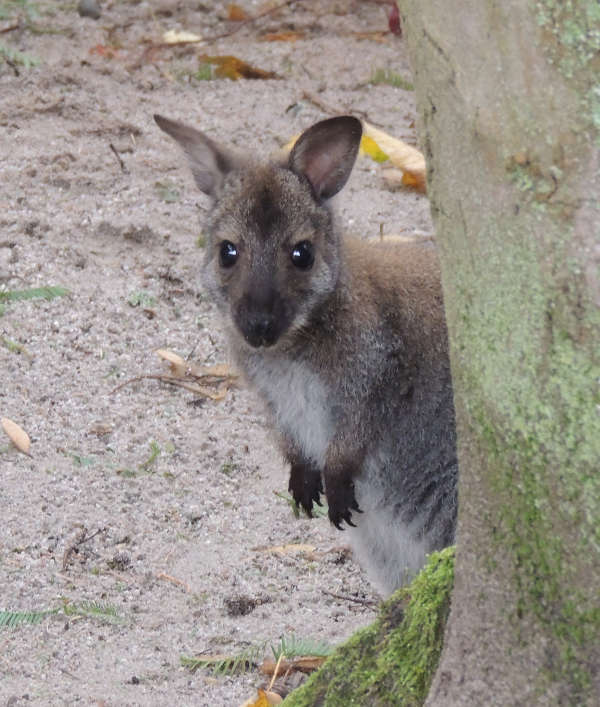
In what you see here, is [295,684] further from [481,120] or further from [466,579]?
[481,120]

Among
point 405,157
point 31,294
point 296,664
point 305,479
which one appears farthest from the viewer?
point 405,157

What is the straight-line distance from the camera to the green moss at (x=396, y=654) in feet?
8.56

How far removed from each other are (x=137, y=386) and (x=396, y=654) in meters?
2.72

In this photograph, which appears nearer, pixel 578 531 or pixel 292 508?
pixel 578 531

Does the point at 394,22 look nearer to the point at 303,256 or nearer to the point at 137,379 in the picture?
the point at 137,379

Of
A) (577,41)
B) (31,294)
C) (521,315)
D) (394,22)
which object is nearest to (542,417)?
(521,315)

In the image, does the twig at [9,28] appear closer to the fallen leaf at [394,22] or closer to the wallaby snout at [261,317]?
the fallen leaf at [394,22]

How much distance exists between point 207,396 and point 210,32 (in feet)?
12.4

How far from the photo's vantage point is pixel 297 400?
408 cm

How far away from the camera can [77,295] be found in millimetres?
5516

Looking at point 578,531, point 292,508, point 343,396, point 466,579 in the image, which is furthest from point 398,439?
point 578,531

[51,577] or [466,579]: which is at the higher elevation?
[466,579]

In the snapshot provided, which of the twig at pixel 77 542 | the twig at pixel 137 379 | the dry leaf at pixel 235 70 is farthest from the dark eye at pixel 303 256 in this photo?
the dry leaf at pixel 235 70

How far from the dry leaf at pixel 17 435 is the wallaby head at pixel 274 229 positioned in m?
1.07
